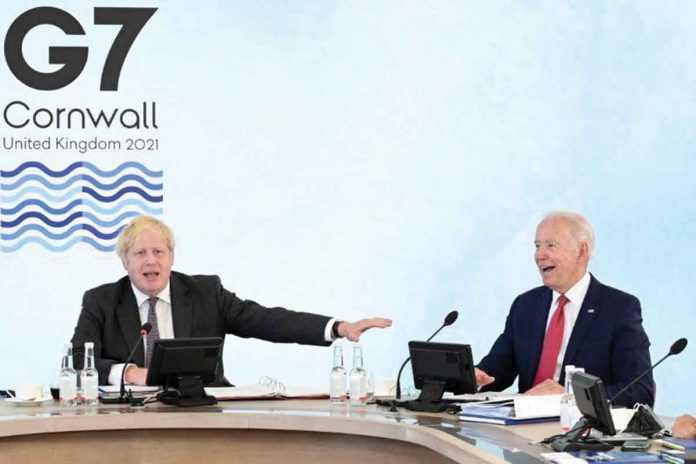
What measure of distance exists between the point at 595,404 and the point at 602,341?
1.39 metres

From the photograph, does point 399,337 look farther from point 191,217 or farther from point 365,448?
point 365,448

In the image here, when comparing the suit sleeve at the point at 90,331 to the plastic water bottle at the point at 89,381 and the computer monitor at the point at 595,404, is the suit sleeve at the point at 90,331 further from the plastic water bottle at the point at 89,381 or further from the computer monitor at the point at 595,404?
the computer monitor at the point at 595,404

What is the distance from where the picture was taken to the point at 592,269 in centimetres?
711

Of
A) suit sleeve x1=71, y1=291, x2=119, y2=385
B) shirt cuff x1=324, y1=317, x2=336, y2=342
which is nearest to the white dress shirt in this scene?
shirt cuff x1=324, y1=317, x2=336, y2=342

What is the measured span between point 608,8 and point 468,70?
0.89 m

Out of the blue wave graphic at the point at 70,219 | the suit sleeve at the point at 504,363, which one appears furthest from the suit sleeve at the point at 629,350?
the blue wave graphic at the point at 70,219

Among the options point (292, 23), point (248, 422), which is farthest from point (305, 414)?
point (292, 23)

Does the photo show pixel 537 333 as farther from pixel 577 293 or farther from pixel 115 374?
pixel 115 374

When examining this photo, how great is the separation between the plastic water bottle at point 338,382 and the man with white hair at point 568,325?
51 cm

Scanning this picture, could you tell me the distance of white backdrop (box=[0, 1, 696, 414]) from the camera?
6.84m

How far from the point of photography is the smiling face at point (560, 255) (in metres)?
4.58

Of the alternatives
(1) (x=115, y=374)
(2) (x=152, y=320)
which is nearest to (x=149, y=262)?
(2) (x=152, y=320)

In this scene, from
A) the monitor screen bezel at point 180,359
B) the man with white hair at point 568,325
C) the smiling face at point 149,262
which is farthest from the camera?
the smiling face at point 149,262

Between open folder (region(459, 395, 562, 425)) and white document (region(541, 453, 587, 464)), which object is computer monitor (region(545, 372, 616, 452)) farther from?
open folder (region(459, 395, 562, 425))
